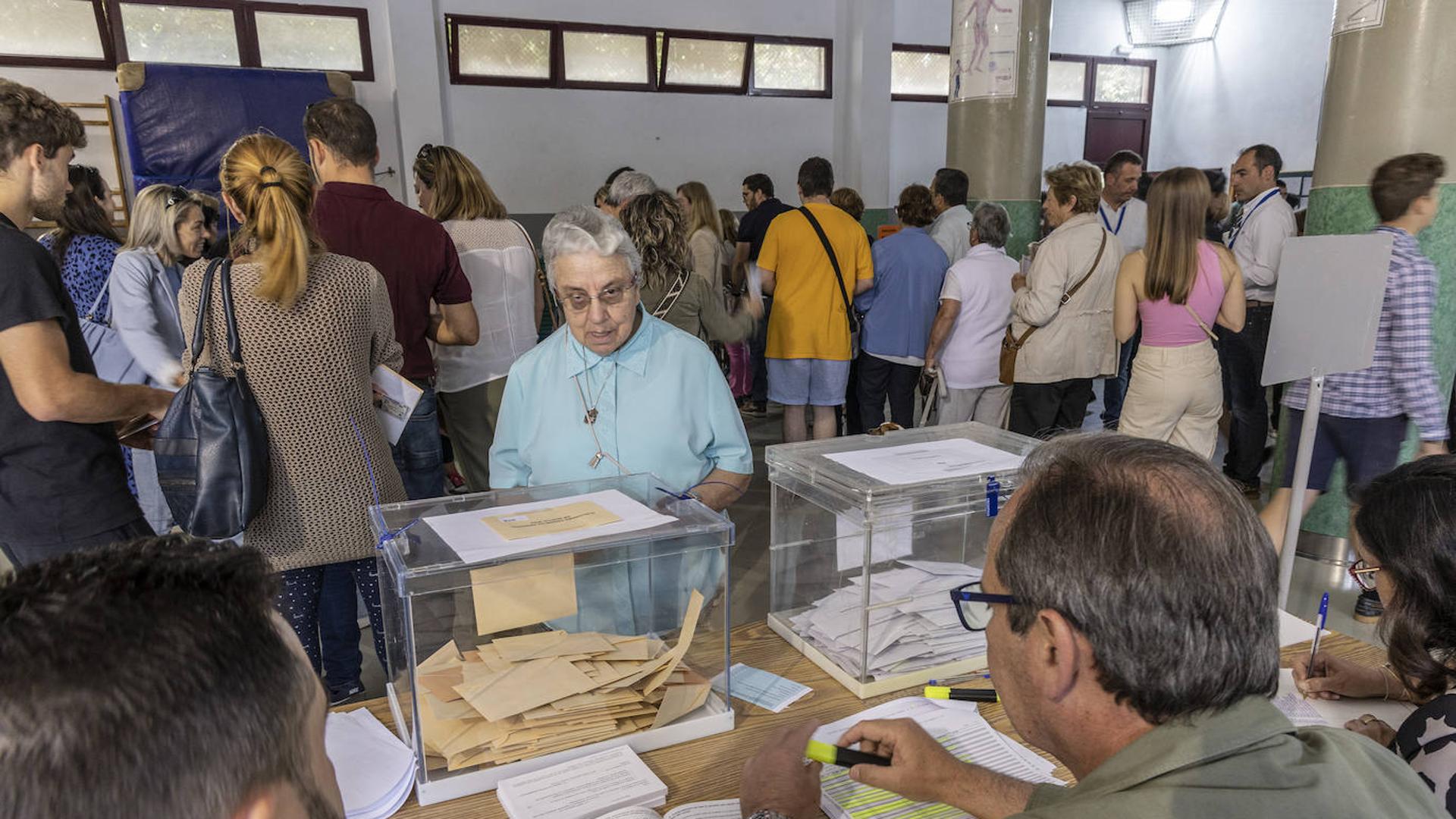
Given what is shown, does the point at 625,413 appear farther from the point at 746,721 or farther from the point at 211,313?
the point at 211,313

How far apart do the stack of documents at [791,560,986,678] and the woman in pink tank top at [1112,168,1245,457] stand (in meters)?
2.01

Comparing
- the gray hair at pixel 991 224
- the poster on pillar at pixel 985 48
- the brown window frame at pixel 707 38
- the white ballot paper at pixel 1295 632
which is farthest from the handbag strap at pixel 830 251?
the brown window frame at pixel 707 38

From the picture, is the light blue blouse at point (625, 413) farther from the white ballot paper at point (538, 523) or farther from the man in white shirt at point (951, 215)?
the man in white shirt at point (951, 215)

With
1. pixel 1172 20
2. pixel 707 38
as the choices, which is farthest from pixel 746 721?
pixel 1172 20

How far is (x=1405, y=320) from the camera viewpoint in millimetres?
2871

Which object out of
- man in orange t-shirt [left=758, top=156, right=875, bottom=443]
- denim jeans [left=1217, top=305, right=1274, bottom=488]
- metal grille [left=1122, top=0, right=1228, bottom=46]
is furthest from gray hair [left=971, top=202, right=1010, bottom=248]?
metal grille [left=1122, top=0, right=1228, bottom=46]

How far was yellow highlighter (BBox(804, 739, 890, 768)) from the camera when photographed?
110 centimetres

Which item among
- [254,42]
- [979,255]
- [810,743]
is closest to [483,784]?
[810,743]

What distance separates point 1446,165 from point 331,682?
4.15 metres

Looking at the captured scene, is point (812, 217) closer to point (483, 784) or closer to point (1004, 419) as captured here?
point (1004, 419)

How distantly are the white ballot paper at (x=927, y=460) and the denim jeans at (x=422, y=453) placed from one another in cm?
168

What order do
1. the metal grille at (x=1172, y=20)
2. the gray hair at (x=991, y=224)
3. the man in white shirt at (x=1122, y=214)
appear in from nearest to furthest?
the gray hair at (x=991, y=224) → the man in white shirt at (x=1122, y=214) → the metal grille at (x=1172, y=20)

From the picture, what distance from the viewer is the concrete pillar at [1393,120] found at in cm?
318

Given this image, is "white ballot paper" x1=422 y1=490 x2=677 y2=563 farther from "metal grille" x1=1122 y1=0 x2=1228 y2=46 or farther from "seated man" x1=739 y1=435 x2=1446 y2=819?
"metal grille" x1=1122 y1=0 x2=1228 y2=46
